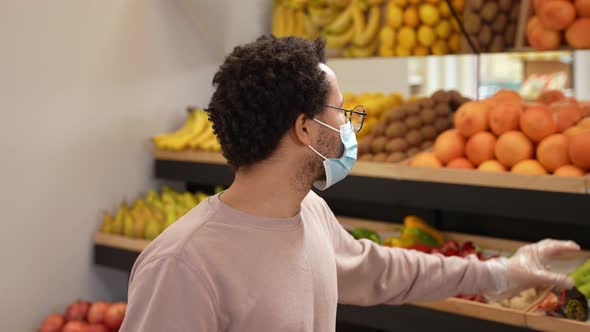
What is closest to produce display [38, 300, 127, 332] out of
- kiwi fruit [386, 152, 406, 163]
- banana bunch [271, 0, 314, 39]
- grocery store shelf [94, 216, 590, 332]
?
grocery store shelf [94, 216, 590, 332]

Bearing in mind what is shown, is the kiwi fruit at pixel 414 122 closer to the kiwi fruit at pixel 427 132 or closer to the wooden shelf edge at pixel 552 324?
the kiwi fruit at pixel 427 132

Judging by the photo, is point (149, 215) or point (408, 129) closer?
point (408, 129)

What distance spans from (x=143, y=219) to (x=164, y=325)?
7.28 feet

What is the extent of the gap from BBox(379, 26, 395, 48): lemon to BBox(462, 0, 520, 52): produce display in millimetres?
364

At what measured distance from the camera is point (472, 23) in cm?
336

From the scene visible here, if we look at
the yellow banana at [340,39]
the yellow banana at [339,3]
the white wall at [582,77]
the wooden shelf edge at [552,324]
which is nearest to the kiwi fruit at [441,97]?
the yellow banana at [340,39]

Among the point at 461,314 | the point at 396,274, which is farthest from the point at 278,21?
the point at 396,274

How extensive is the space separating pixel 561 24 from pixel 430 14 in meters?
0.68

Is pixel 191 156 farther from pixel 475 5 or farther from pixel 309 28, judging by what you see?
pixel 475 5

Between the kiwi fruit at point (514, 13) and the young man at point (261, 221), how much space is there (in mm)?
1689

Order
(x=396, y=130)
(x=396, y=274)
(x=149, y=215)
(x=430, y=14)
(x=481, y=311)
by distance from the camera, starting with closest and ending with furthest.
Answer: (x=396, y=274) < (x=481, y=311) < (x=396, y=130) < (x=430, y=14) < (x=149, y=215)

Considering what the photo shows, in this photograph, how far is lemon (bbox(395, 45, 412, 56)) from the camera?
3.56 m

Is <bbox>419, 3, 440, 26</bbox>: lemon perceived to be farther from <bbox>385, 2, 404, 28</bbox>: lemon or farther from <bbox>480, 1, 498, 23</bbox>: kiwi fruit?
<bbox>480, 1, 498, 23</bbox>: kiwi fruit

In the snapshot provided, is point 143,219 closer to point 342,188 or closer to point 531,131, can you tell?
point 342,188
